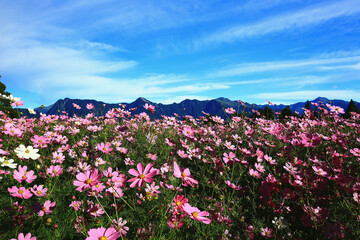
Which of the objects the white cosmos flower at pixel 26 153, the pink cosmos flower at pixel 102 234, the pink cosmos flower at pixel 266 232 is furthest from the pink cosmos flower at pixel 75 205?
the pink cosmos flower at pixel 266 232

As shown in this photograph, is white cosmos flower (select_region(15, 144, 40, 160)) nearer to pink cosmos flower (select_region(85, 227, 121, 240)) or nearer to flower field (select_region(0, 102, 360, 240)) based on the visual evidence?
flower field (select_region(0, 102, 360, 240))

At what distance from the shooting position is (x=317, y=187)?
6.99 ft

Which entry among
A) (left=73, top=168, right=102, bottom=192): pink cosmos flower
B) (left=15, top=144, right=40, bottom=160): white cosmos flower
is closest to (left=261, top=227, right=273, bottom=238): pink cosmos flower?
(left=73, top=168, right=102, bottom=192): pink cosmos flower

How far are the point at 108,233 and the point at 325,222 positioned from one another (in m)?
2.11

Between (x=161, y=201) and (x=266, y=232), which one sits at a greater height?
(x=161, y=201)

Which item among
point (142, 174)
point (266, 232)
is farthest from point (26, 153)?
point (266, 232)

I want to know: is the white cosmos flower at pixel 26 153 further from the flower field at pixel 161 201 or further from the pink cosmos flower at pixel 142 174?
the pink cosmos flower at pixel 142 174

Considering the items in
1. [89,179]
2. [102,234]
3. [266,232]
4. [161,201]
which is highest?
[89,179]

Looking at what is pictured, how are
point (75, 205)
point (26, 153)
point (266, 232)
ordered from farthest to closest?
point (266, 232) < point (75, 205) < point (26, 153)

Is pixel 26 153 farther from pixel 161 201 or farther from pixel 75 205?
pixel 161 201

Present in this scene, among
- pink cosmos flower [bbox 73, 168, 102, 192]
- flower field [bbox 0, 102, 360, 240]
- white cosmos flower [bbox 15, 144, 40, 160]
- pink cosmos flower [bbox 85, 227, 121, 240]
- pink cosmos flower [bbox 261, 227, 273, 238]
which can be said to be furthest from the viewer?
pink cosmos flower [bbox 261, 227, 273, 238]

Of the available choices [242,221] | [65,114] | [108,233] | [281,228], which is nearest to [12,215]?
[108,233]

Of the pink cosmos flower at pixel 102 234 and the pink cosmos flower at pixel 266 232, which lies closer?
the pink cosmos flower at pixel 102 234

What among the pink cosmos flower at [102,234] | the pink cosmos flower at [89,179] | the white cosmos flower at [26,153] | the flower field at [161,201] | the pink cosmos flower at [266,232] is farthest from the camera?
the pink cosmos flower at [266,232]
